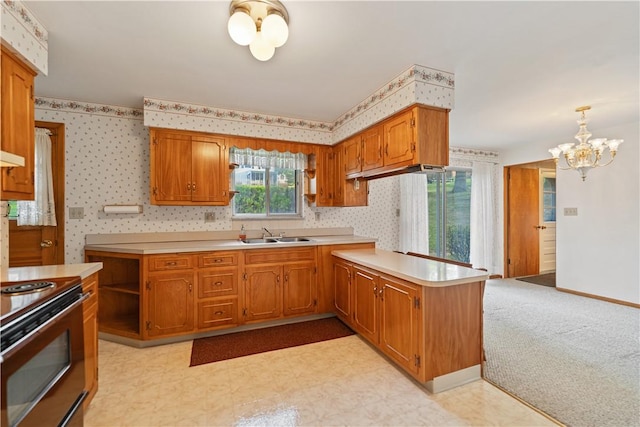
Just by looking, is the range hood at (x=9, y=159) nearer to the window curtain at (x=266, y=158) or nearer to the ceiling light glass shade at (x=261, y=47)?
the ceiling light glass shade at (x=261, y=47)

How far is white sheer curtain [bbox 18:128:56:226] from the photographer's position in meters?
2.80

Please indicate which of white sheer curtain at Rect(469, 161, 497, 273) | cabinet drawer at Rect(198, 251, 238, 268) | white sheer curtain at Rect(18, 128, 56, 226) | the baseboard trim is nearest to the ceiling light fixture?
cabinet drawer at Rect(198, 251, 238, 268)

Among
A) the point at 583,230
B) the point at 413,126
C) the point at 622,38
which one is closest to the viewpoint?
the point at 622,38

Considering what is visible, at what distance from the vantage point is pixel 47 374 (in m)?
1.26

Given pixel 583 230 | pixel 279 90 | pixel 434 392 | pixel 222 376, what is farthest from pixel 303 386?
pixel 583 230

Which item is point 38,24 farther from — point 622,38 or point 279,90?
point 622,38

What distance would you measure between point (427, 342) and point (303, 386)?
951 millimetres

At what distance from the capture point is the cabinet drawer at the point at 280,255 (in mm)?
3090

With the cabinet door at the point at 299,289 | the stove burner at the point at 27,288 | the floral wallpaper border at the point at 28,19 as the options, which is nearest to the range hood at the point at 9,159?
the stove burner at the point at 27,288

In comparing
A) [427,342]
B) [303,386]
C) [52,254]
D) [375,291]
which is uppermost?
[52,254]

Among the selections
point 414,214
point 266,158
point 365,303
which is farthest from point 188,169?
point 414,214

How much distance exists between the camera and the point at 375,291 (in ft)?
8.27

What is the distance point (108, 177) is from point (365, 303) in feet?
10.1

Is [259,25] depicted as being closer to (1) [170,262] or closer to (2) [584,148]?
(1) [170,262]
